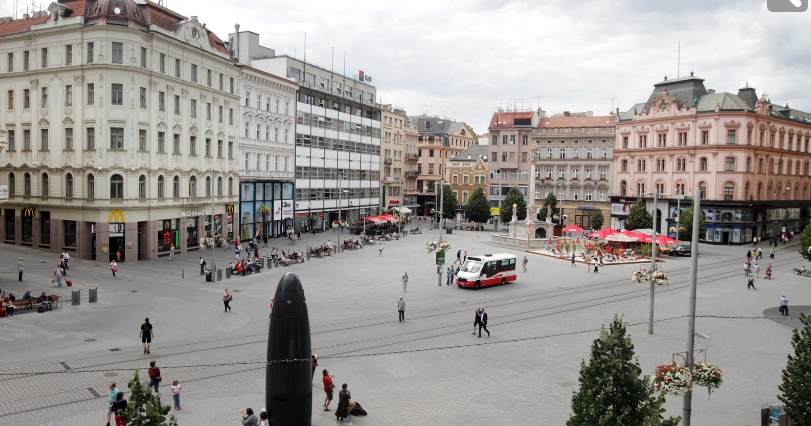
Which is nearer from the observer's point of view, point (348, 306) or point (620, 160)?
point (348, 306)

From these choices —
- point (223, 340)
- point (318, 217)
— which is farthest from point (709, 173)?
point (223, 340)

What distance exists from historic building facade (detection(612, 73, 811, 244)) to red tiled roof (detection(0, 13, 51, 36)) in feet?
225

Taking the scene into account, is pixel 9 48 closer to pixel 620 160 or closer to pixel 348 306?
pixel 348 306

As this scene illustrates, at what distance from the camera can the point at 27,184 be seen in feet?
154

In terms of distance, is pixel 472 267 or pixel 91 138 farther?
pixel 91 138

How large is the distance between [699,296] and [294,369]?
106 feet

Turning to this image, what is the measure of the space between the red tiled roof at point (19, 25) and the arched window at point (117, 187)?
1375 centimetres

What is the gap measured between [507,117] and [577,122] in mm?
11886

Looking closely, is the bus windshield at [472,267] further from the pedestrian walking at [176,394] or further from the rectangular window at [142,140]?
the rectangular window at [142,140]

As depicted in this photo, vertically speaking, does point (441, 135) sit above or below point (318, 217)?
above

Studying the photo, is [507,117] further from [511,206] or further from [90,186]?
[90,186]

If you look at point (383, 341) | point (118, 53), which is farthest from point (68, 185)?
point (383, 341)

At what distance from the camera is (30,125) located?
46250mm

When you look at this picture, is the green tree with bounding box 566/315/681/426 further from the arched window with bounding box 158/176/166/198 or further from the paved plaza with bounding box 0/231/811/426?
the arched window with bounding box 158/176/166/198
